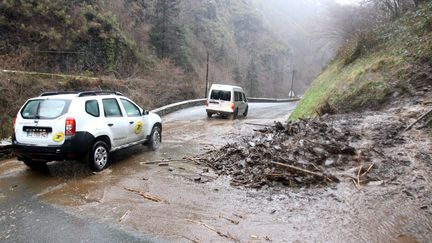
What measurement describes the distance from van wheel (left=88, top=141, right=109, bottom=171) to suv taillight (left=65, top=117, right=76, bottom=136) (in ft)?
1.99

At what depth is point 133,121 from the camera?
907 cm

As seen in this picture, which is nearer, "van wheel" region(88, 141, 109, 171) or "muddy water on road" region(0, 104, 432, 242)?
"muddy water on road" region(0, 104, 432, 242)

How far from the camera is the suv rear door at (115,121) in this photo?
8.13m

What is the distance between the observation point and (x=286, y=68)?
102 metres

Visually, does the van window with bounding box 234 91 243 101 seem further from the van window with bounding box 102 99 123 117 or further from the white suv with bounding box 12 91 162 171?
the white suv with bounding box 12 91 162 171

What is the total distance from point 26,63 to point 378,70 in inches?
745

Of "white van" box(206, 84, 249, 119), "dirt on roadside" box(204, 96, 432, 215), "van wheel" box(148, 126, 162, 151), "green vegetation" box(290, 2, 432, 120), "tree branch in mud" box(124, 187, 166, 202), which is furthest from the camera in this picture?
"white van" box(206, 84, 249, 119)

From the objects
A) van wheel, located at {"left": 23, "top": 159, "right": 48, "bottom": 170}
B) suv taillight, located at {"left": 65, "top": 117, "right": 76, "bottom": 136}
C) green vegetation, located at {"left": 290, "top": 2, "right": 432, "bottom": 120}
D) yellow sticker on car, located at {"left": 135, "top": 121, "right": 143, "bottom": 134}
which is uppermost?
green vegetation, located at {"left": 290, "top": 2, "right": 432, "bottom": 120}

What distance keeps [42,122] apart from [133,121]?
246 centimetres

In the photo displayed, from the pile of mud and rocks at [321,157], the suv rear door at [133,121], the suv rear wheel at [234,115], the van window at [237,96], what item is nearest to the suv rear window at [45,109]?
the suv rear door at [133,121]

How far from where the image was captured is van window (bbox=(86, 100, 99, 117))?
7609 millimetres

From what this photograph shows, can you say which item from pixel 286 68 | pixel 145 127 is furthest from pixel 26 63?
pixel 286 68

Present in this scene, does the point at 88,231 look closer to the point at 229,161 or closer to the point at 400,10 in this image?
the point at 229,161

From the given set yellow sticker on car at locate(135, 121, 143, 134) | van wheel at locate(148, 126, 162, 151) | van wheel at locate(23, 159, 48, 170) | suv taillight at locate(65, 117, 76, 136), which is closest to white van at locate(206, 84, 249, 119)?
van wheel at locate(148, 126, 162, 151)
